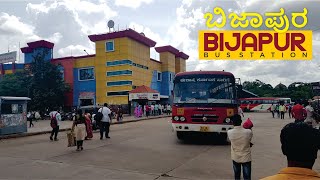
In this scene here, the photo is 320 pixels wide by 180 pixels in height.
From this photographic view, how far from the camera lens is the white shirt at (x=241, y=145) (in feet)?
20.4

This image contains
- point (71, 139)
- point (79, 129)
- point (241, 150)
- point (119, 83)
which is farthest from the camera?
point (119, 83)

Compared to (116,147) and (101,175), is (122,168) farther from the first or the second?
(116,147)

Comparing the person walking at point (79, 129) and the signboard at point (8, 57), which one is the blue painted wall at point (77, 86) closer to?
the signboard at point (8, 57)

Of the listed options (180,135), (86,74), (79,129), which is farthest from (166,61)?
(79,129)

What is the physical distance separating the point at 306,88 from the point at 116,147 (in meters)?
84.2

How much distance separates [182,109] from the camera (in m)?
13.5

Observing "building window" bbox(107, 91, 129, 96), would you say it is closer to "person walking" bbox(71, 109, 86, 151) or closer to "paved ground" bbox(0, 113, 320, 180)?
"paved ground" bbox(0, 113, 320, 180)

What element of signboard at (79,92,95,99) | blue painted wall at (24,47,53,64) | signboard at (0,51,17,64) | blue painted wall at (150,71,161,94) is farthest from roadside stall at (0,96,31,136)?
signboard at (0,51,17,64)

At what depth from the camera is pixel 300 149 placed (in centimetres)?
209

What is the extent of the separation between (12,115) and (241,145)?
15540mm

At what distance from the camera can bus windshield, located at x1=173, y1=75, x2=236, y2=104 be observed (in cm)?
1354

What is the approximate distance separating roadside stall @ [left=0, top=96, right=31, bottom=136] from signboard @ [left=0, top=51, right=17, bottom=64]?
41843 mm

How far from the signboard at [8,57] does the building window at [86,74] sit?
14.8 metres

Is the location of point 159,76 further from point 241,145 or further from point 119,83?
point 241,145
